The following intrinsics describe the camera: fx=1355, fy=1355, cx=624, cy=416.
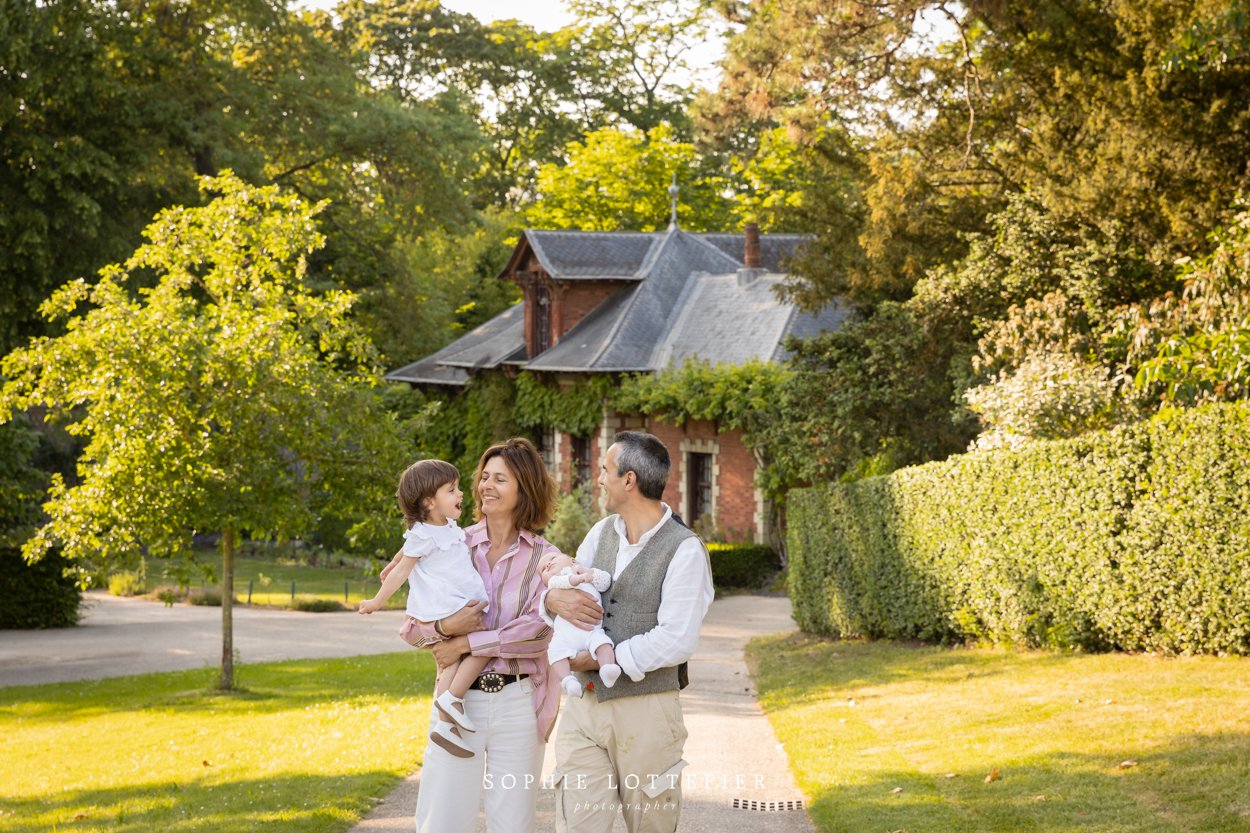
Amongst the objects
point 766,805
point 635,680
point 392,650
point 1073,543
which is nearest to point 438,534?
point 635,680

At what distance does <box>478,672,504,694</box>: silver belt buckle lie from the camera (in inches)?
211

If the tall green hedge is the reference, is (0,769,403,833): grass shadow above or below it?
below

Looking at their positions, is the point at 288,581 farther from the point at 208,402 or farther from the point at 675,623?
the point at 675,623

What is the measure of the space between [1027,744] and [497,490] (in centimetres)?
519

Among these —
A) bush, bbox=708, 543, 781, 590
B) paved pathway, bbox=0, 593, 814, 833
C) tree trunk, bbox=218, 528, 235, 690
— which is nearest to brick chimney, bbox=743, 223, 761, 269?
bush, bbox=708, 543, 781, 590

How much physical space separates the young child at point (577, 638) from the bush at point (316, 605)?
22107 mm

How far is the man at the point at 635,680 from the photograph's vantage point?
5082 mm

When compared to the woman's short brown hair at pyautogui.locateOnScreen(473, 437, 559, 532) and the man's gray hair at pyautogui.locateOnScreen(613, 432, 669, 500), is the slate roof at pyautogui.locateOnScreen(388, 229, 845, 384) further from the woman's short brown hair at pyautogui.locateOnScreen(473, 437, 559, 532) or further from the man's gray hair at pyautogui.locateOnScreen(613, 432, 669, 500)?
the man's gray hair at pyautogui.locateOnScreen(613, 432, 669, 500)

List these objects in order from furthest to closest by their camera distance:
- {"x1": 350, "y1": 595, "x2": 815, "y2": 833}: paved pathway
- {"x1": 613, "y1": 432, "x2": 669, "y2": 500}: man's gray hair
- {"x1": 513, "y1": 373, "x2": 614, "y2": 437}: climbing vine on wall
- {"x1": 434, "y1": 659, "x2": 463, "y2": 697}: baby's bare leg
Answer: {"x1": 513, "y1": 373, "x2": 614, "y2": 437}: climbing vine on wall
{"x1": 350, "y1": 595, "x2": 815, "y2": 833}: paved pathway
{"x1": 434, "y1": 659, "x2": 463, "y2": 697}: baby's bare leg
{"x1": 613, "y1": 432, "x2": 669, "y2": 500}: man's gray hair

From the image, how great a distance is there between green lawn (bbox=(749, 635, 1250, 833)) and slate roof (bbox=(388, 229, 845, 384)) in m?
16.1

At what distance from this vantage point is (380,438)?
15.6 m

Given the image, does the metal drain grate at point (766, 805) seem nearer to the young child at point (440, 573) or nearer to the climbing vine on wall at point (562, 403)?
the young child at point (440, 573)

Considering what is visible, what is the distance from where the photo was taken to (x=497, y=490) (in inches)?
217

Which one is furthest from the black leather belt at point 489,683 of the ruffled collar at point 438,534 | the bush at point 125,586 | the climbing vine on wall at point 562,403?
the bush at point 125,586
